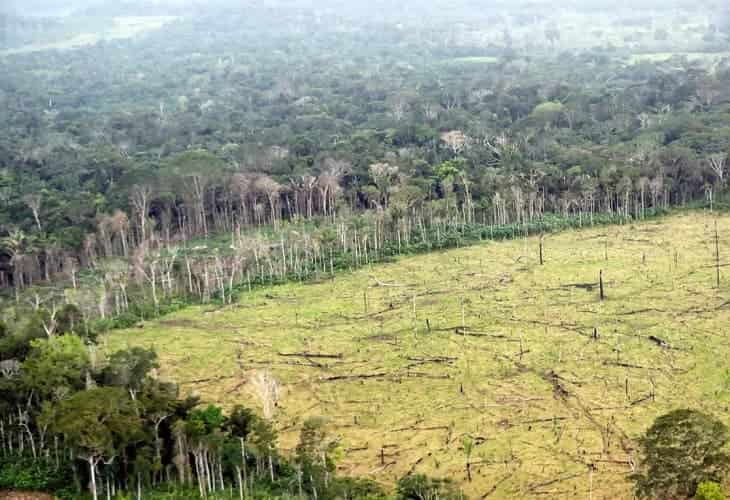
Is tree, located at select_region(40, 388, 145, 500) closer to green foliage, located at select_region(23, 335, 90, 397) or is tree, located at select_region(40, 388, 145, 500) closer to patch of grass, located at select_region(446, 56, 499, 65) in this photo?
green foliage, located at select_region(23, 335, 90, 397)

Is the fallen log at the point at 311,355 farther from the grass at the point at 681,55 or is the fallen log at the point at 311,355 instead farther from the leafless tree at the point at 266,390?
the grass at the point at 681,55

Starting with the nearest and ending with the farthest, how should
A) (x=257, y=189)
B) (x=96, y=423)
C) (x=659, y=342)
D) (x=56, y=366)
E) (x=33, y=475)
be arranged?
1. (x=96, y=423)
2. (x=33, y=475)
3. (x=56, y=366)
4. (x=659, y=342)
5. (x=257, y=189)

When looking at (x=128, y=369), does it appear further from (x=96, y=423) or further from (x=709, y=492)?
(x=709, y=492)

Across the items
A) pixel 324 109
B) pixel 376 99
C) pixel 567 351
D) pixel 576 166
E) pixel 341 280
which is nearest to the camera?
pixel 567 351

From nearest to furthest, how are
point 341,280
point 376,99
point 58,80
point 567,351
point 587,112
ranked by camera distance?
point 567,351, point 341,280, point 587,112, point 376,99, point 58,80

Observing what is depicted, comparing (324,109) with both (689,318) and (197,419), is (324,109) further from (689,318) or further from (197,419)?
(197,419)

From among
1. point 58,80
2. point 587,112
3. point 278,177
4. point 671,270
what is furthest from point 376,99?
point 671,270

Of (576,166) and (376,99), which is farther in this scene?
(376,99)

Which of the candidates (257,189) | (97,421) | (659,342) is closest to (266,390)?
(97,421)
